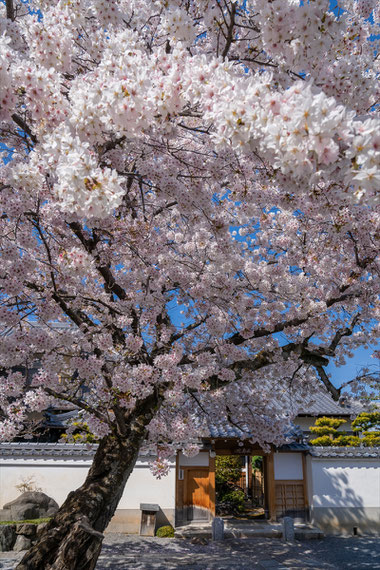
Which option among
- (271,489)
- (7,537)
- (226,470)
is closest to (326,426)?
(271,489)

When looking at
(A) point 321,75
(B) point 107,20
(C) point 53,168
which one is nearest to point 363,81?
(A) point 321,75

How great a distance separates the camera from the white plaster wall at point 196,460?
1423cm

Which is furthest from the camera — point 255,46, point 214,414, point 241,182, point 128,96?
point 214,414

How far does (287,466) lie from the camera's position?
588 inches

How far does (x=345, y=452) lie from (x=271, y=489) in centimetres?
281

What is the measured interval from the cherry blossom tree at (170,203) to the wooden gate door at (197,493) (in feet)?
14.5

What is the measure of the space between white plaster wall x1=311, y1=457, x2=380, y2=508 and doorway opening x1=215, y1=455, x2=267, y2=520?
1955 mm

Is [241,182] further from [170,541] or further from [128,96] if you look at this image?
[170,541]

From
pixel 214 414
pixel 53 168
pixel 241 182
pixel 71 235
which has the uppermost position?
pixel 241 182

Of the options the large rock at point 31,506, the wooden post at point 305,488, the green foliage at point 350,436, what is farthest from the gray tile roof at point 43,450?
the green foliage at point 350,436

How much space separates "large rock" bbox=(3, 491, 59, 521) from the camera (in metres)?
11.5

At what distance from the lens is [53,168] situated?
3.37m

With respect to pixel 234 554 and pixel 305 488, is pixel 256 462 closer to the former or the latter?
pixel 305 488

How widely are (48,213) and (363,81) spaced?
11.1 ft
